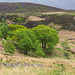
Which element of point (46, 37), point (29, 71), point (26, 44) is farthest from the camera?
point (46, 37)

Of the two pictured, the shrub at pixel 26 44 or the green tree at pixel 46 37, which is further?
the green tree at pixel 46 37

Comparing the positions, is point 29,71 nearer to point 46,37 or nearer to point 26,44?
point 26,44

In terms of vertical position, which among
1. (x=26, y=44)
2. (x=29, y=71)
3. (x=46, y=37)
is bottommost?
(x=26, y=44)

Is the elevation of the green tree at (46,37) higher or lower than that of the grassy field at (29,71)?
lower

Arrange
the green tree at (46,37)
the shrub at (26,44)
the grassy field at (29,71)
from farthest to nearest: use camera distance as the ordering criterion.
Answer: the green tree at (46,37)
the shrub at (26,44)
the grassy field at (29,71)

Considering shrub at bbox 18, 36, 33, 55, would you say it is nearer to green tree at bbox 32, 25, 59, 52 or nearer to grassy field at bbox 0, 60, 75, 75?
green tree at bbox 32, 25, 59, 52

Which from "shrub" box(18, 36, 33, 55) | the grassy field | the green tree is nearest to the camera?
the grassy field

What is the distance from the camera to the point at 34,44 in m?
30.3

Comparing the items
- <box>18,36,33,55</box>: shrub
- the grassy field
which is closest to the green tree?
<box>18,36,33,55</box>: shrub

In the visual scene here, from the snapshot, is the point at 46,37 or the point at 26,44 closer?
the point at 26,44

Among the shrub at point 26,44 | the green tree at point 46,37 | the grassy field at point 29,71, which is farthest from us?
the green tree at point 46,37

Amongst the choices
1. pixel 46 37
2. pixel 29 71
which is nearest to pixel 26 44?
pixel 46 37

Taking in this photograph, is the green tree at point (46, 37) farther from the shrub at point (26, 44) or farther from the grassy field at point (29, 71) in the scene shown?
the grassy field at point (29, 71)

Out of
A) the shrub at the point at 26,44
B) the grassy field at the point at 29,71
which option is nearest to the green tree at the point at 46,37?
the shrub at the point at 26,44
